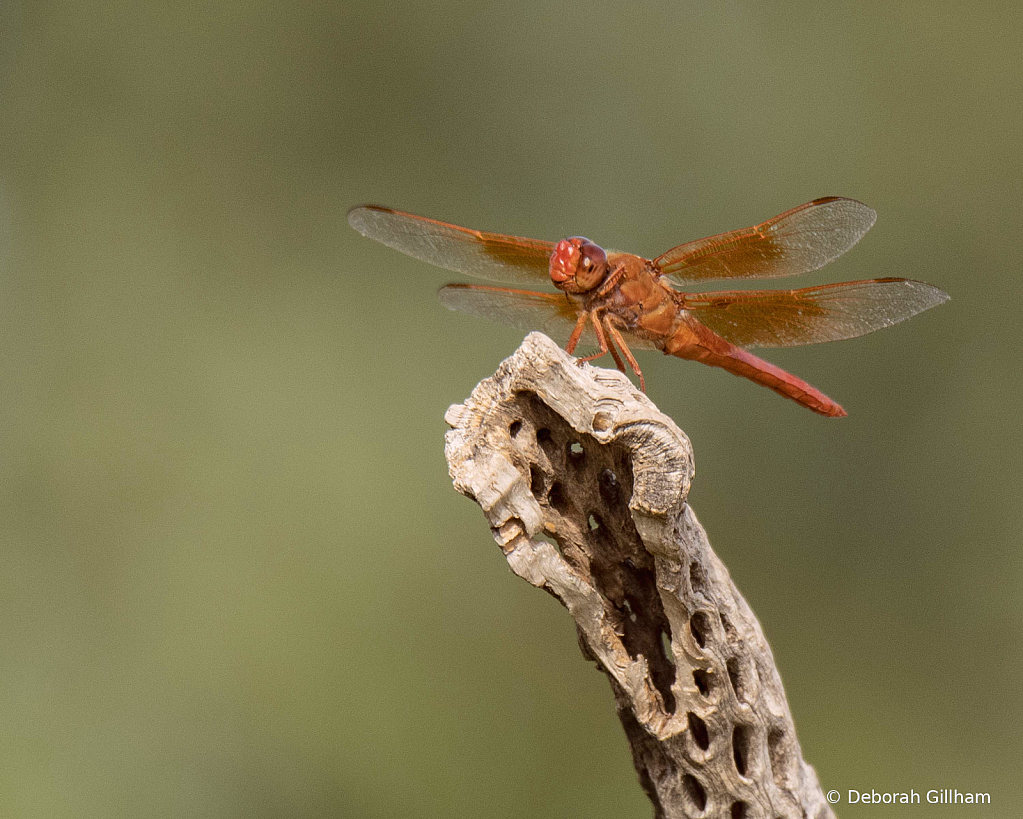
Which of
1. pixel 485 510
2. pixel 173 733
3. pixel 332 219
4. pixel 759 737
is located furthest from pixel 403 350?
pixel 759 737

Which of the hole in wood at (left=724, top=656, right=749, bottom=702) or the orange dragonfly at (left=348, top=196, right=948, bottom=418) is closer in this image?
the hole in wood at (left=724, top=656, right=749, bottom=702)

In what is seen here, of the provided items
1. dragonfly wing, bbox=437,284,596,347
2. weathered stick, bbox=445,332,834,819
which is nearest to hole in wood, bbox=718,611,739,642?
weathered stick, bbox=445,332,834,819

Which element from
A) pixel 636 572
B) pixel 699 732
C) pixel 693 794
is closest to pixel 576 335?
pixel 636 572

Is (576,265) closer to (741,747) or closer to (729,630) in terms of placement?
(729,630)

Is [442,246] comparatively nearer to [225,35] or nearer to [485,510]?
[485,510]

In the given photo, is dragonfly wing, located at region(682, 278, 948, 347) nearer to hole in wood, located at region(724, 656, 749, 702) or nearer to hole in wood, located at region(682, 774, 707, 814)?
hole in wood, located at region(724, 656, 749, 702)

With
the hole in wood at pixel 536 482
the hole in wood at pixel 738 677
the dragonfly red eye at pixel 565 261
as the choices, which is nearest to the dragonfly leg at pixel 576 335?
the dragonfly red eye at pixel 565 261

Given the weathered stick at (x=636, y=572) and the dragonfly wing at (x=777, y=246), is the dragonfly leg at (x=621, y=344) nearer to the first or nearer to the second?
the dragonfly wing at (x=777, y=246)
